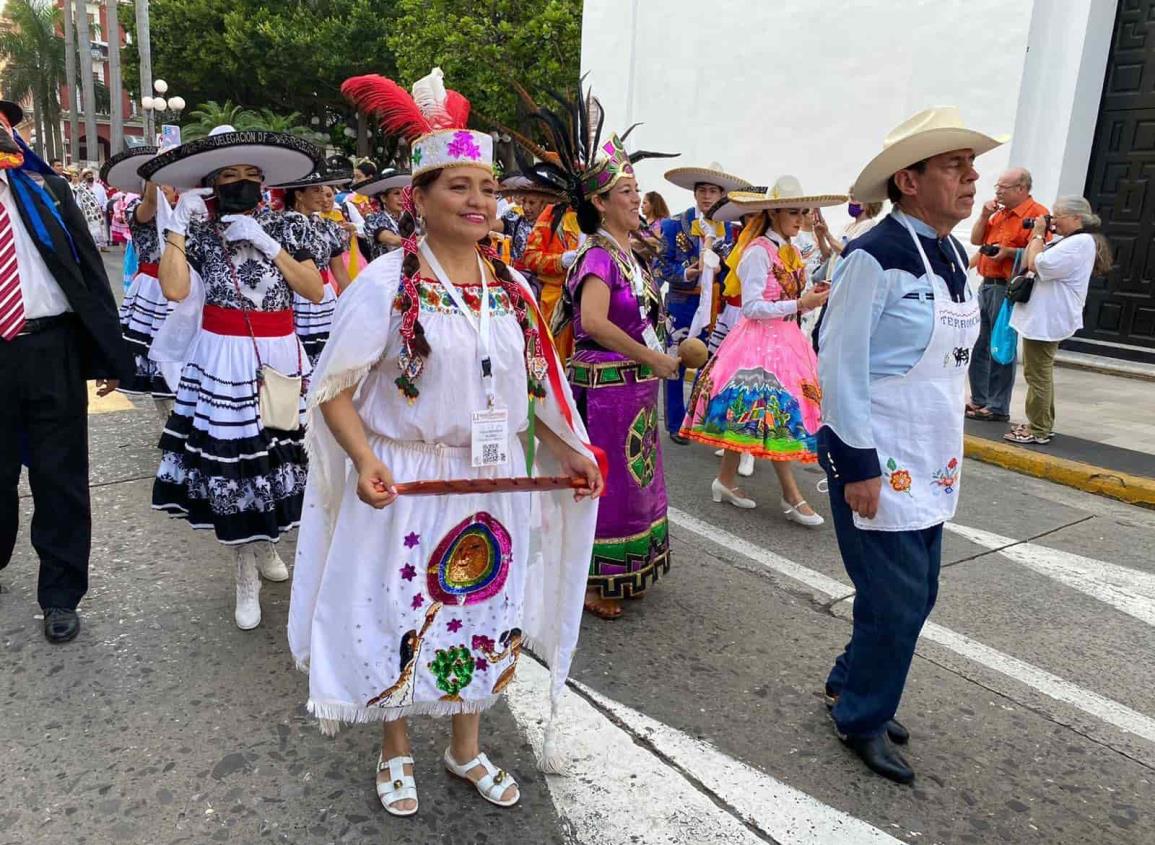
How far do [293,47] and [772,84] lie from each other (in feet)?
78.2

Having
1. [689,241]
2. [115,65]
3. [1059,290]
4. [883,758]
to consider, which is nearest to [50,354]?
[883,758]

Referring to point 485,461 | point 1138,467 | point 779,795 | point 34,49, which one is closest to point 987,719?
point 779,795

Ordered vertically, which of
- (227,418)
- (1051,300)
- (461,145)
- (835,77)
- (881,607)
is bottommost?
(881,607)

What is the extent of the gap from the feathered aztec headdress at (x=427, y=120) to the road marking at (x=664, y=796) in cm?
189

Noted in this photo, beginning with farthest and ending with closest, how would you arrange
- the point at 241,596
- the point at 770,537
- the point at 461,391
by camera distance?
the point at 770,537, the point at 241,596, the point at 461,391

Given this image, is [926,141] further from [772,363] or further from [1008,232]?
[1008,232]

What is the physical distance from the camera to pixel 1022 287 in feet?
23.9

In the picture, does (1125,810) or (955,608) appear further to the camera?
(955,608)

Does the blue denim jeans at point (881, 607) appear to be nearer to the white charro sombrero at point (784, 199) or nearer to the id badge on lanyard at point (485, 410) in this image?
the id badge on lanyard at point (485, 410)

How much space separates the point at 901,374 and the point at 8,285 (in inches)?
126

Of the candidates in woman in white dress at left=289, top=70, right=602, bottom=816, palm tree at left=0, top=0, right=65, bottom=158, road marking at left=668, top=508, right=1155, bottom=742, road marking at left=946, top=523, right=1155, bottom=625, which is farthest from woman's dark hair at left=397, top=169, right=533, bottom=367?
palm tree at left=0, top=0, right=65, bottom=158

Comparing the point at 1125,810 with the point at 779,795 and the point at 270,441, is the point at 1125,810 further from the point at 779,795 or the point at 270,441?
the point at 270,441

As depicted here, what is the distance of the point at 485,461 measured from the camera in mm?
2402

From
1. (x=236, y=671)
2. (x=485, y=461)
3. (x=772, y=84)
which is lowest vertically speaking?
(x=236, y=671)
